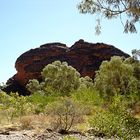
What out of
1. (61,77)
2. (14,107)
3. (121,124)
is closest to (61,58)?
(61,77)

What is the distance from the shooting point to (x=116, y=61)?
38.5 meters

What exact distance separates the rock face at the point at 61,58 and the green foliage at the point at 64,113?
59.1 meters

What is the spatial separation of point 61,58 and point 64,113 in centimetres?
6246

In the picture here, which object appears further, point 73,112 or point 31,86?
point 31,86

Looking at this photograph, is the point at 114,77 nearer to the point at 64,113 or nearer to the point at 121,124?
the point at 64,113

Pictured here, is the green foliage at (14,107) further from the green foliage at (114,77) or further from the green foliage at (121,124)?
the green foliage at (121,124)

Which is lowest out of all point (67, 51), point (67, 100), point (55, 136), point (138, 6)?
point (55, 136)

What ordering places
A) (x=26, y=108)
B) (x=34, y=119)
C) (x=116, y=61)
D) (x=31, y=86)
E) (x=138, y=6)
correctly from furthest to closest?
(x=31, y=86) → (x=116, y=61) → (x=26, y=108) → (x=34, y=119) → (x=138, y=6)

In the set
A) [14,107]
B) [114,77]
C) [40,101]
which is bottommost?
[14,107]

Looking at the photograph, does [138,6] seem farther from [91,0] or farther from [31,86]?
[31,86]

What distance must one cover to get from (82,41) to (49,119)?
65.1 meters

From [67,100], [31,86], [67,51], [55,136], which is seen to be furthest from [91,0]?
[67,51]

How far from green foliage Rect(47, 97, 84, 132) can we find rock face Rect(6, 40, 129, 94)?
194 feet

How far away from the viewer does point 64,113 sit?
59.1ft
